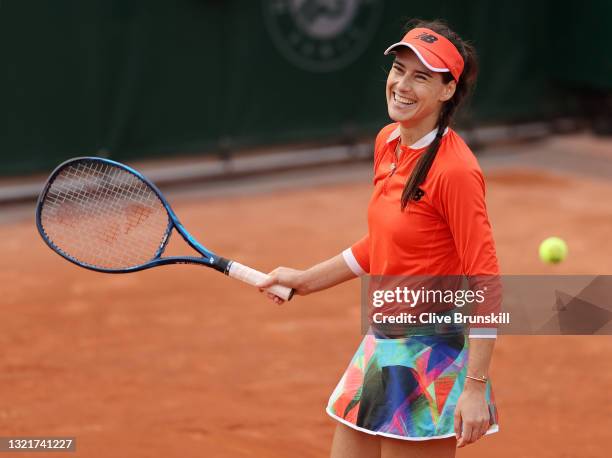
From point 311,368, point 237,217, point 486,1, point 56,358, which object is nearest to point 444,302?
point 311,368

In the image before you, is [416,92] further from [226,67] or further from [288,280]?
[226,67]

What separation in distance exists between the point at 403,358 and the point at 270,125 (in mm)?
6149

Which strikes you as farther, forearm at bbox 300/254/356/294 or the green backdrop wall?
the green backdrop wall

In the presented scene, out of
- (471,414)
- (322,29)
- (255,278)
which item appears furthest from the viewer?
(322,29)

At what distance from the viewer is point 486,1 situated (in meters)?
9.47

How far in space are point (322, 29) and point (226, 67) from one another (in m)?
0.88

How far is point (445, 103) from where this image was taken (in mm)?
2732

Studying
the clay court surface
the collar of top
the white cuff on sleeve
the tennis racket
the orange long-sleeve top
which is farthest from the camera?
the clay court surface

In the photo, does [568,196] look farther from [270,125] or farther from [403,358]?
[403,358]

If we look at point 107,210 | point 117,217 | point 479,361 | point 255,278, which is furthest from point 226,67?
point 479,361

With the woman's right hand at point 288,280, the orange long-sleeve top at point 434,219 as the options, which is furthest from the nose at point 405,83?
the woman's right hand at point 288,280

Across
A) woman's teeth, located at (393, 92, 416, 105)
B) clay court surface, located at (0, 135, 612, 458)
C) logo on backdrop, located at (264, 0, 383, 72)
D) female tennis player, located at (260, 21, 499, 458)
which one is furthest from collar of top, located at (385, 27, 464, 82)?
logo on backdrop, located at (264, 0, 383, 72)

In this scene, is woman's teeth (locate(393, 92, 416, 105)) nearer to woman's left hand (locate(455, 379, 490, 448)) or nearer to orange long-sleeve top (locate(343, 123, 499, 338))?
orange long-sleeve top (locate(343, 123, 499, 338))

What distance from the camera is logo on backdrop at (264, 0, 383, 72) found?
8477mm
